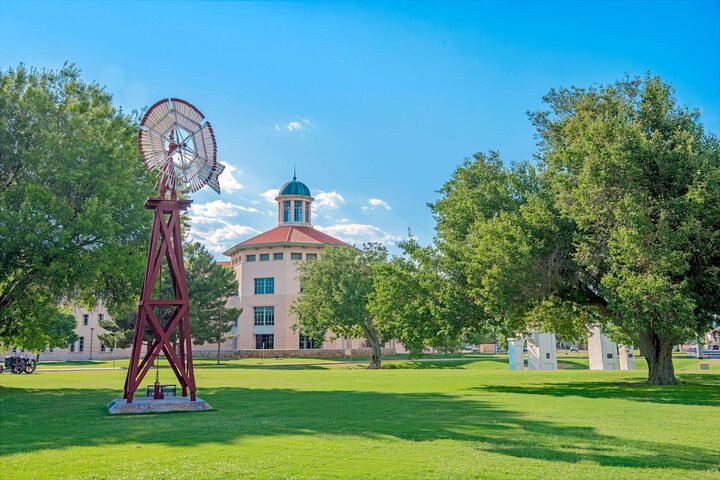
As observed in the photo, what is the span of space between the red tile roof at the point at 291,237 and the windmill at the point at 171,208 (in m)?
60.5

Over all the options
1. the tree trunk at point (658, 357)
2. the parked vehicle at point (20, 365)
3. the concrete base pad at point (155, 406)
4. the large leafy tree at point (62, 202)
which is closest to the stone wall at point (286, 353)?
the parked vehicle at point (20, 365)

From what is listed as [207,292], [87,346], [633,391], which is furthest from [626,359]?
[87,346]

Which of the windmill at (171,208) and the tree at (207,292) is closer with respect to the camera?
the windmill at (171,208)

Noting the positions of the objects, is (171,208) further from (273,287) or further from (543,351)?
(273,287)

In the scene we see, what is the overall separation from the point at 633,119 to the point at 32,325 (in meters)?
28.8

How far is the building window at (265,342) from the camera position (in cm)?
8312

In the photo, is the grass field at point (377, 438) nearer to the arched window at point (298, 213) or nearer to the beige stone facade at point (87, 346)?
the arched window at point (298, 213)

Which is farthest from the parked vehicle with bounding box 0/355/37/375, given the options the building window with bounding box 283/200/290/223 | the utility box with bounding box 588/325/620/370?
the building window with bounding box 283/200/290/223

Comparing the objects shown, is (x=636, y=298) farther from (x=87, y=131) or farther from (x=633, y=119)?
(x=87, y=131)

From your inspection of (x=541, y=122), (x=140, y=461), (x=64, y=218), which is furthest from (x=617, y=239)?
(x=64, y=218)

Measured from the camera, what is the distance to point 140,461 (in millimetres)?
10008

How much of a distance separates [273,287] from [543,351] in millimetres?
45698

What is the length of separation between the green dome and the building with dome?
5.55m

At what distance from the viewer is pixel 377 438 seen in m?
12.2
